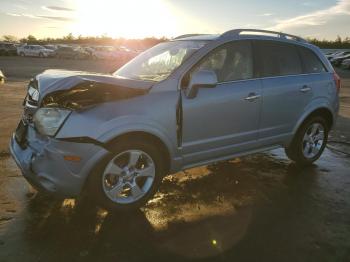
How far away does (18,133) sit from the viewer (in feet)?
14.4

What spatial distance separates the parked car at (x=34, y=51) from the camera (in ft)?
162

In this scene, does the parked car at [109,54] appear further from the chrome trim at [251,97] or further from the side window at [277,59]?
the chrome trim at [251,97]

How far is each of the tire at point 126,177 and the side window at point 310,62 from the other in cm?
270

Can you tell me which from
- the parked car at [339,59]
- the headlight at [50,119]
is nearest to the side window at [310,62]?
the headlight at [50,119]

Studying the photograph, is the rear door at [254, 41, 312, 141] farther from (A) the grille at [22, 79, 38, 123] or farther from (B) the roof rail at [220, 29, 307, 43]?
(A) the grille at [22, 79, 38, 123]

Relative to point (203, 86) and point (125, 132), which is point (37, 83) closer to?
point (125, 132)

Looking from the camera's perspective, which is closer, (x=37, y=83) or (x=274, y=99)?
(x=37, y=83)

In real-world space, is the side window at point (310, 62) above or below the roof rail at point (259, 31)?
below

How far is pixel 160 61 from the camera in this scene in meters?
5.02

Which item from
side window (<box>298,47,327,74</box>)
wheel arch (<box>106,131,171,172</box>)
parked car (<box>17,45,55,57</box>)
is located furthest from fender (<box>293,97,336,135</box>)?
parked car (<box>17,45,55,57</box>)

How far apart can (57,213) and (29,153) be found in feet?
2.19

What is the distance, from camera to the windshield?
4.66m

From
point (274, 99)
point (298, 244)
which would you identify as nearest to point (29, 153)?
point (298, 244)

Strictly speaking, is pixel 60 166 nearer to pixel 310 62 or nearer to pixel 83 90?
pixel 83 90
